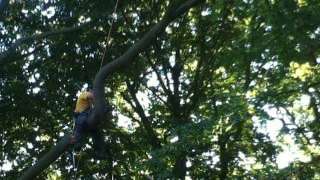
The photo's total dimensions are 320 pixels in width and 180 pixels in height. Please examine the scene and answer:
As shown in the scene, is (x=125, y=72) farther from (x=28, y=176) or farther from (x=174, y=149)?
(x=28, y=176)

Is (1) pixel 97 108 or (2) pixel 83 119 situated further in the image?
(2) pixel 83 119

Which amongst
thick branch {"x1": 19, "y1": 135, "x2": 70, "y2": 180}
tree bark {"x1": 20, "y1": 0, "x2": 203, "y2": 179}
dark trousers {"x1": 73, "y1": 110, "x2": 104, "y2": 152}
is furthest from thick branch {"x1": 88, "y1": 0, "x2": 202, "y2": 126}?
thick branch {"x1": 19, "y1": 135, "x2": 70, "y2": 180}

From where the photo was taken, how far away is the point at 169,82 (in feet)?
53.5

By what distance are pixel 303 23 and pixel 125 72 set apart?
623 centimetres

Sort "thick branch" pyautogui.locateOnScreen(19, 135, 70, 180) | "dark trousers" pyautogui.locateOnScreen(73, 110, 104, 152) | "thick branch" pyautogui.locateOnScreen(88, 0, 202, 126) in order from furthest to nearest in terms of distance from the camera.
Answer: "dark trousers" pyautogui.locateOnScreen(73, 110, 104, 152), "thick branch" pyautogui.locateOnScreen(19, 135, 70, 180), "thick branch" pyautogui.locateOnScreen(88, 0, 202, 126)

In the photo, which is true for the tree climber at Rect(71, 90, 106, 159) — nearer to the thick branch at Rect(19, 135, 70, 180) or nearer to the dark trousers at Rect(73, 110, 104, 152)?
the dark trousers at Rect(73, 110, 104, 152)

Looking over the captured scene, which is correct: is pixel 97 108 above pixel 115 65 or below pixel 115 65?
below

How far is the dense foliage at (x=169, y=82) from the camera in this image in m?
10.4

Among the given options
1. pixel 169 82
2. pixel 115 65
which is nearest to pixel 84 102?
pixel 115 65

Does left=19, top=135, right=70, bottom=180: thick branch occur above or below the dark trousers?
below

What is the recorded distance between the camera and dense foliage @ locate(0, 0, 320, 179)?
10.4 m

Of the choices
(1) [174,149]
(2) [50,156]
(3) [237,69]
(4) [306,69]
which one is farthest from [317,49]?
Result: (2) [50,156]

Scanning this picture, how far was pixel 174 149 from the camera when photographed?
400 inches

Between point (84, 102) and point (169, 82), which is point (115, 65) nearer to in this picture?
point (84, 102)
